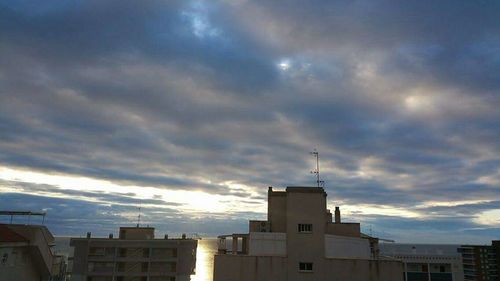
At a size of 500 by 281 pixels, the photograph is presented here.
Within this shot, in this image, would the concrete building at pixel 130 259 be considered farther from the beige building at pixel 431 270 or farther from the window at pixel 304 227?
the beige building at pixel 431 270

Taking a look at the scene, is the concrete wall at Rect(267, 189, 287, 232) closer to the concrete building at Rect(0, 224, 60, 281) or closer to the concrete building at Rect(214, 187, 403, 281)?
the concrete building at Rect(214, 187, 403, 281)

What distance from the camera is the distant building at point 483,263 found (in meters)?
127

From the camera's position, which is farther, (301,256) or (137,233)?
(137,233)

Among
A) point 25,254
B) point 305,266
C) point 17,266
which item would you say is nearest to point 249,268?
point 305,266

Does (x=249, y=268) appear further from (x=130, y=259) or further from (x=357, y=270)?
(x=130, y=259)

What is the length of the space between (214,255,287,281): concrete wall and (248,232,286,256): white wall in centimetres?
76

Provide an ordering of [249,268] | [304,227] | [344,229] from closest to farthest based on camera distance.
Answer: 1. [249,268]
2. [304,227]
3. [344,229]

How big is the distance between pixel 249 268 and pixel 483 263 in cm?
12801

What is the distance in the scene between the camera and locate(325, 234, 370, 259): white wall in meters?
38.0

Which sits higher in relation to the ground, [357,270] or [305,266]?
[305,266]

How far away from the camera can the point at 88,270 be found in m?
82.3

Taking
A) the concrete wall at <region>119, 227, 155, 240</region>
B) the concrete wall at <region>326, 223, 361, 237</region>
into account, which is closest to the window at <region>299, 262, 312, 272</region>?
the concrete wall at <region>326, 223, 361, 237</region>

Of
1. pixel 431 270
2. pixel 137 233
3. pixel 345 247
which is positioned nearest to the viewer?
pixel 345 247

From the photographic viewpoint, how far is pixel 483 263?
13138 centimetres
